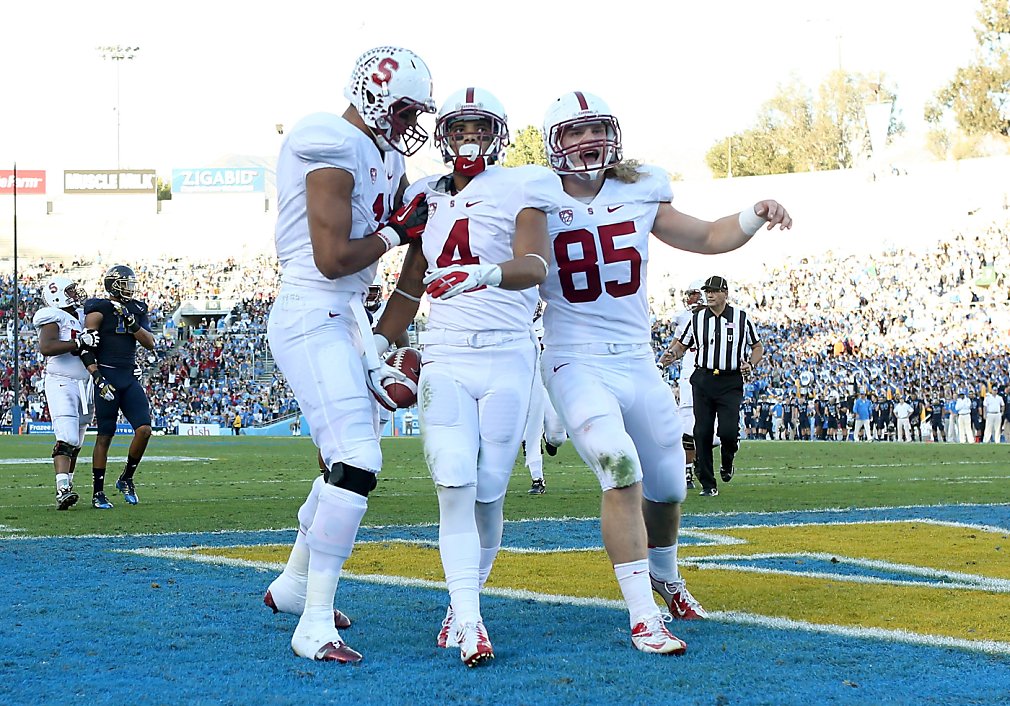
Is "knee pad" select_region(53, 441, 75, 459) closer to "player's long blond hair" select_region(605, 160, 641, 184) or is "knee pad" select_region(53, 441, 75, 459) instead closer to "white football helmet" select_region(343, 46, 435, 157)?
"white football helmet" select_region(343, 46, 435, 157)

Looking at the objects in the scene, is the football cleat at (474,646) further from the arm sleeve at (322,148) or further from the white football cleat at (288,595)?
the arm sleeve at (322,148)

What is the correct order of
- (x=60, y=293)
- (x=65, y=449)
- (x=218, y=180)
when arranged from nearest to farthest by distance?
1. (x=65, y=449)
2. (x=60, y=293)
3. (x=218, y=180)

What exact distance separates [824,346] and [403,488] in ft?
82.4

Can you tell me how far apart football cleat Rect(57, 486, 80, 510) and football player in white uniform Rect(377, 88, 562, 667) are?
5.56 metres

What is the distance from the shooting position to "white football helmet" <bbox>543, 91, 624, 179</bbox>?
4.50 meters

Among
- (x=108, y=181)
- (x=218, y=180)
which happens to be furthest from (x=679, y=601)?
(x=108, y=181)

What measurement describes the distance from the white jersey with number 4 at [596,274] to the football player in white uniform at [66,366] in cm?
578

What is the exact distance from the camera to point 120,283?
30.8ft

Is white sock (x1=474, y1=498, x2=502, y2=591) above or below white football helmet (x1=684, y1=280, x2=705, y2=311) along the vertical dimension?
below

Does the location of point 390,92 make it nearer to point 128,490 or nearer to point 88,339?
point 88,339

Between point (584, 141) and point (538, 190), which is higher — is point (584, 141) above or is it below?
above

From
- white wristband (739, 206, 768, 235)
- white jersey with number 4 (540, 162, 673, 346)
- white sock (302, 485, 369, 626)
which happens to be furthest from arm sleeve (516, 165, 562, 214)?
white sock (302, 485, 369, 626)

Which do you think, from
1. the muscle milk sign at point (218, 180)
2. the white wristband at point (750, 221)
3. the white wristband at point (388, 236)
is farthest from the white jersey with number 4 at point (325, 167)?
the muscle milk sign at point (218, 180)

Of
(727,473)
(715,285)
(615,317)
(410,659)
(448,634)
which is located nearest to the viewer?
(410,659)
